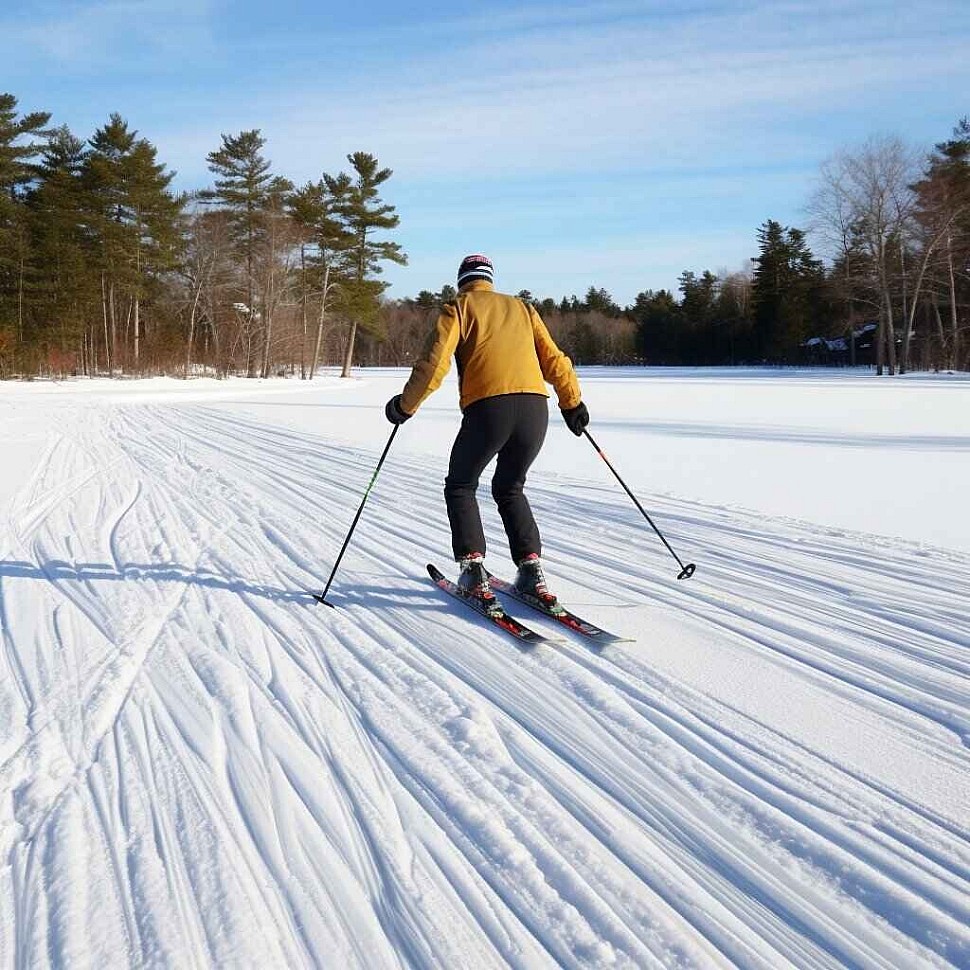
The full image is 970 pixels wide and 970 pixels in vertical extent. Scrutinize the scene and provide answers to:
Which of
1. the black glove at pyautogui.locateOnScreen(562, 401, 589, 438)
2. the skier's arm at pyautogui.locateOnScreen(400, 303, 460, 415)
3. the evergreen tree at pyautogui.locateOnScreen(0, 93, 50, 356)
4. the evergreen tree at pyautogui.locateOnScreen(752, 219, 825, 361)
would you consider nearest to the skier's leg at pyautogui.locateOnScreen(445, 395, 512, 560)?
the skier's arm at pyautogui.locateOnScreen(400, 303, 460, 415)

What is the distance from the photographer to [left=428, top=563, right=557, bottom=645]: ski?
350 centimetres

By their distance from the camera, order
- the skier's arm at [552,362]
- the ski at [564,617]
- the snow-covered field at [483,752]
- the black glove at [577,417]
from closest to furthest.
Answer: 1. the snow-covered field at [483,752]
2. the ski at [564,617]
3. the skier's arm at [552,362]
4. the black glove at [577,417]

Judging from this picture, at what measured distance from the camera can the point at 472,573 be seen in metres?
3.93

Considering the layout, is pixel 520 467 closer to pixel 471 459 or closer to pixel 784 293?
pixel 471 459

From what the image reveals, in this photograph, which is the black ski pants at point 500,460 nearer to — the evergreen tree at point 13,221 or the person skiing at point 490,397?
the person skiing at point 490,397

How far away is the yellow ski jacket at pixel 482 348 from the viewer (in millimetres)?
3643

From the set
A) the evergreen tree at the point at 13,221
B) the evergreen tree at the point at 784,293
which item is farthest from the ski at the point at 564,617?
the evergreen tree at the point at 784,293

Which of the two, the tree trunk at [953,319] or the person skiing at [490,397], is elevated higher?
the tree trunk at [953,319]

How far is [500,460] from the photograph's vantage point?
12.8 feet

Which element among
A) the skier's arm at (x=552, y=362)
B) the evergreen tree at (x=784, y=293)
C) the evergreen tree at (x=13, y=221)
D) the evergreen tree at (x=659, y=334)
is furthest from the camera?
the evergreen tree at (x=659, y=334)

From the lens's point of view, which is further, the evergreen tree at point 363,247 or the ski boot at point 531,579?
the evergreen tree at point 363,247

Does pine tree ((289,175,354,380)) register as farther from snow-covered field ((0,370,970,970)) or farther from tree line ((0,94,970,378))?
snow-covered field ((0,370,970,970))

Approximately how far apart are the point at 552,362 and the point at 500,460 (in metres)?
0.57

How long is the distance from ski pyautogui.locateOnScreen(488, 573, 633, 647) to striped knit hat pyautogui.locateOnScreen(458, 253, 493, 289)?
1487 mm
